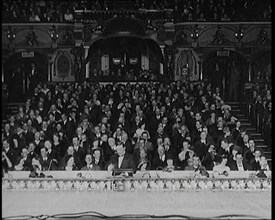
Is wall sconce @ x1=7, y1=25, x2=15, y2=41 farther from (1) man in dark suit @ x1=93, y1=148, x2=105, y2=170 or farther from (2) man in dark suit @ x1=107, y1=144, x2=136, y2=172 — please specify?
(2) man in dark suit @ x1=107, y1=144, x2=136, y2=172

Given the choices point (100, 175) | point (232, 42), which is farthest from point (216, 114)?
point (100, 175)

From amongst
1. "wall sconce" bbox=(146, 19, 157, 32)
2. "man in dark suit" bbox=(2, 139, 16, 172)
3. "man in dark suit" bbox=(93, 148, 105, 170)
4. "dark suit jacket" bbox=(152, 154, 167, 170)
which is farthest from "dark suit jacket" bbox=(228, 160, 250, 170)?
"man in dark suit" bbox=(2, 139, 16, 172)

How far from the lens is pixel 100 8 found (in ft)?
15.5

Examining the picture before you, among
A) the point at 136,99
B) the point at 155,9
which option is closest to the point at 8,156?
the point at 136,99

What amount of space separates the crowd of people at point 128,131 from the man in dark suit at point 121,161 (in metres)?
0.01

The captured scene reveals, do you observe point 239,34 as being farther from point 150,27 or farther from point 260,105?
point 150,27

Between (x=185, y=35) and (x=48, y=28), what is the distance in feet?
5.42

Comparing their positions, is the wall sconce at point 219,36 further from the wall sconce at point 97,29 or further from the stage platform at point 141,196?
the stage platform at point 141,196

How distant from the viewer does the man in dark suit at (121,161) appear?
4.37 m

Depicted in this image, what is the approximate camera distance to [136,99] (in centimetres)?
481

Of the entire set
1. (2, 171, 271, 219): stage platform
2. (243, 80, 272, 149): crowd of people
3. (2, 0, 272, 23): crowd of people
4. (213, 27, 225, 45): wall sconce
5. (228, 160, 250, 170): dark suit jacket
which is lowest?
(2, 171, 271, 219): stage platform

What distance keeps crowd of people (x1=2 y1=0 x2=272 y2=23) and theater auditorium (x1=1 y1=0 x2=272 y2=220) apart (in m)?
0.01

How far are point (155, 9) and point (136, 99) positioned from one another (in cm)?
111

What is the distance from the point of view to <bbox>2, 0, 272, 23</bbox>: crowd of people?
443 cm
